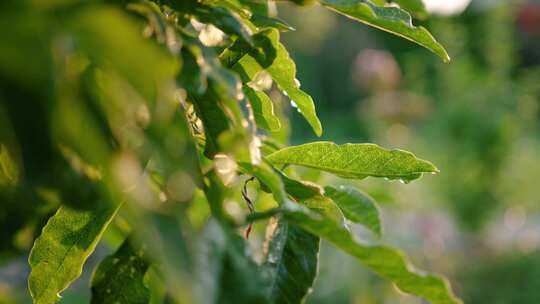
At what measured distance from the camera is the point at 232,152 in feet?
1.91

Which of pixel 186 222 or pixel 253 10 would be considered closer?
pixel 186 222

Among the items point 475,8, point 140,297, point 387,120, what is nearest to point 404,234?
point 387,120

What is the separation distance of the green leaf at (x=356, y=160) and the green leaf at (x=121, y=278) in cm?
19

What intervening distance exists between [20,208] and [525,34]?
15636mm

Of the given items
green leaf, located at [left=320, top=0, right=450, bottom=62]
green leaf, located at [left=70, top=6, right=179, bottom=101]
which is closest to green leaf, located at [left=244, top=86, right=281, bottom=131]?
green leaf, located at [left=320, top=0, right=450, bottom=62]

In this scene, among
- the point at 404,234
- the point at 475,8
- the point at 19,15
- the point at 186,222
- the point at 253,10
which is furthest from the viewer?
the point at 475,8

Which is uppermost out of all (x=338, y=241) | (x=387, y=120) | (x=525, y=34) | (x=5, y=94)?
(x=5, y=94)

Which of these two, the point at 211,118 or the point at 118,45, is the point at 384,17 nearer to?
the point at 211,118

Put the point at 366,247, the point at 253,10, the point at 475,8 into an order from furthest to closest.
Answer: the point at 475,8
the point at 253,10
the point at 366,247

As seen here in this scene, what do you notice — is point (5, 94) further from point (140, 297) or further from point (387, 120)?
point (387, 120)

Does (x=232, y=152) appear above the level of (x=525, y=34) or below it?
above

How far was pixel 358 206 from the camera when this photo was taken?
2.56 feet

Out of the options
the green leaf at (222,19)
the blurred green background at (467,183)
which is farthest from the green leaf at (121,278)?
the blurred green background at (467,183)

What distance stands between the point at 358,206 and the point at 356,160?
0.20ft
